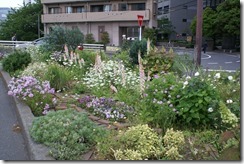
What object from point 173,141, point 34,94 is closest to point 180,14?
point 34,94

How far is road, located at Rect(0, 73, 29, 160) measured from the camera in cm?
359

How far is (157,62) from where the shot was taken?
7.02 metres

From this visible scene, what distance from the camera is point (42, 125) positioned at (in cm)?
363

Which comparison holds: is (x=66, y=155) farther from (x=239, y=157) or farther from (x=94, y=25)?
(x=94, y=25)

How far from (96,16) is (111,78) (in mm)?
31993

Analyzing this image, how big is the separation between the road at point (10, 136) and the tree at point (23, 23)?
37.5m

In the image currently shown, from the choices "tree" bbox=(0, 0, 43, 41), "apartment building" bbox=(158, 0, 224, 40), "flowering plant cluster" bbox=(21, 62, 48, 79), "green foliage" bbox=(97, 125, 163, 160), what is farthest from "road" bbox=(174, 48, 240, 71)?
"tree" bbox=(0, 0, 43, 41)

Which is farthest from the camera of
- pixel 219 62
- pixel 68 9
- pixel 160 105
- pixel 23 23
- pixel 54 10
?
pixel 54 10

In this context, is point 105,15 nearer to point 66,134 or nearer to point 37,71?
point 37,71

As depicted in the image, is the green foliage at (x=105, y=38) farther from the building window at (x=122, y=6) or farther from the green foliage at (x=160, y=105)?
the green foliage at (x=160, y=105)

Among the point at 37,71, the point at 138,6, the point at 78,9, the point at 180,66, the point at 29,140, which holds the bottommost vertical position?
the point at 29,140

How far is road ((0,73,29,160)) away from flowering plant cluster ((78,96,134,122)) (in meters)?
1.18

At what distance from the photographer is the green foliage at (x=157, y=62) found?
6.96 meters

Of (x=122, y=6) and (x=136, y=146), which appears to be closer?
(x=136, y=146)
